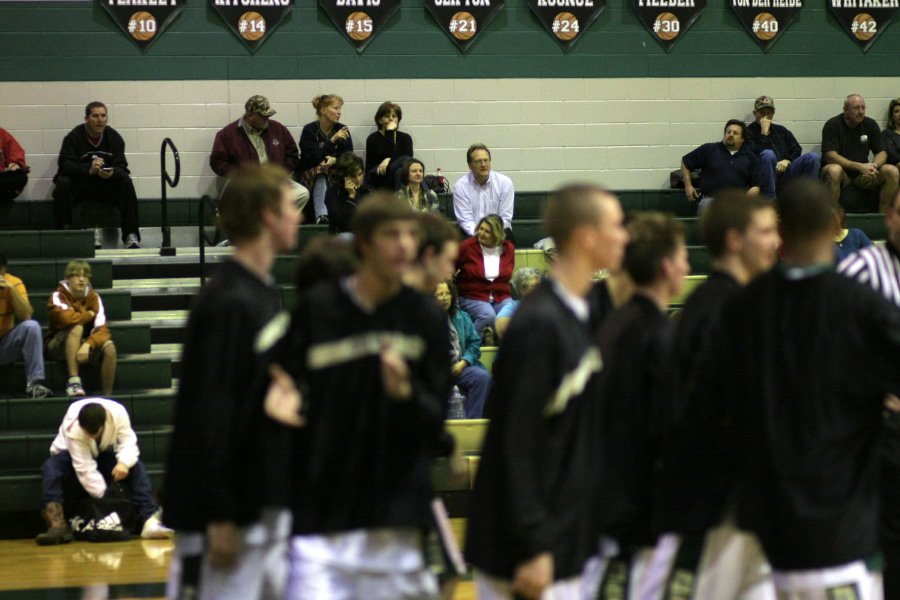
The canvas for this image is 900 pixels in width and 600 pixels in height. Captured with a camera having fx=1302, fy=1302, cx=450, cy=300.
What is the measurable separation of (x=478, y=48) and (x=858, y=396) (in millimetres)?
10446

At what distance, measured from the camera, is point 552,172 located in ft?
45.6

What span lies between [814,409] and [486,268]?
24.7ft

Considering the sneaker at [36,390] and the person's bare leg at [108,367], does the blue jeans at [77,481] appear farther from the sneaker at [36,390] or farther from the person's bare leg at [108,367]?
the person's bare leg at [108,367]

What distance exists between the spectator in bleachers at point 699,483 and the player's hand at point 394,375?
2.96ft

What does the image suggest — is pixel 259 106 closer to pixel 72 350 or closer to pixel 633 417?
pixel 72 350

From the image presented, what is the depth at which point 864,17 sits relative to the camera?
47.3ft

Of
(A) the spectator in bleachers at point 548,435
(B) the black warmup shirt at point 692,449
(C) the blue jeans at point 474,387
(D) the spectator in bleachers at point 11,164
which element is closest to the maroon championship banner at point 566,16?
(C) the blue jeans at point 474,387

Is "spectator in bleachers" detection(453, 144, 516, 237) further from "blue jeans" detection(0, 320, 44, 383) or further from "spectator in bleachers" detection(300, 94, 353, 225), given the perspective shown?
"blue jeans" detection(0, 320, 44, 383)

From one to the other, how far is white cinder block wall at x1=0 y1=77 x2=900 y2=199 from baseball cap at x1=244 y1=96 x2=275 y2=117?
916 mm

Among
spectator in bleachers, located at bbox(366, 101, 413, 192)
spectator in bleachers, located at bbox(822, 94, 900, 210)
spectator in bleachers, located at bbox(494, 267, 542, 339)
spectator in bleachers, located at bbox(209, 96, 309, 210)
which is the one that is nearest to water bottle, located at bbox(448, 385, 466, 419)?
spectator in bleachers, located at bbox(494, 267, 542, 339)

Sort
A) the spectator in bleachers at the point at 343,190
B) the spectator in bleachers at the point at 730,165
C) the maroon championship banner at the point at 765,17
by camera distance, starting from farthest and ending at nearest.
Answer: the maroon championship banner at the point at 765,17
the spectator in bleachers at the point at 730,165
the spectator in bleachers at the point at 343,190

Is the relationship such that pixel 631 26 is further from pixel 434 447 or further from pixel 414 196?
pixel 434 447

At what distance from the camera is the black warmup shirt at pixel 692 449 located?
3875mm

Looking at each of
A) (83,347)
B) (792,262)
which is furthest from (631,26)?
(792,262)
